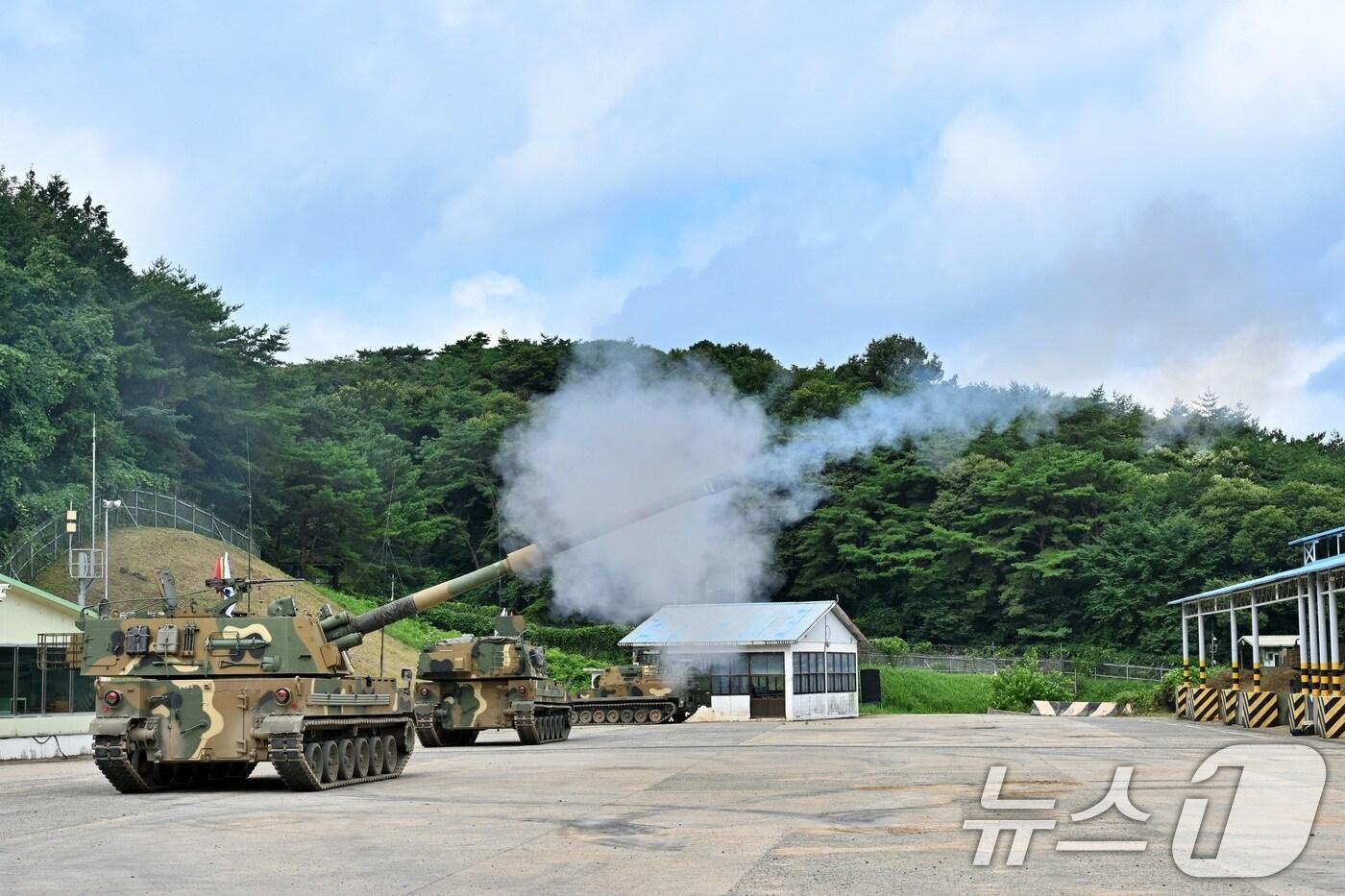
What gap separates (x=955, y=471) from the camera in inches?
2702

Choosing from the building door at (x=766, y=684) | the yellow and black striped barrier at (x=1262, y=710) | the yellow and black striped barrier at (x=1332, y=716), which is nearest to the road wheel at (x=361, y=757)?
the yellow and black striped barrier at (x=1332, y=716)

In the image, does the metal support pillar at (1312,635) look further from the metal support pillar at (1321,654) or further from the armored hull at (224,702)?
the armored hull at (224,702)

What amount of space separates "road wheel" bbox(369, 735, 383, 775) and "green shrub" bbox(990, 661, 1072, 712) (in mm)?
39381


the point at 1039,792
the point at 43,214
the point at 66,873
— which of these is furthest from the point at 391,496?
the point at 66,873

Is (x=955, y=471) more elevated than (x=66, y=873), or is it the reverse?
(x=955, y=471)

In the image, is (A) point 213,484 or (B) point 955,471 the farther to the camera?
(B) point 955,471

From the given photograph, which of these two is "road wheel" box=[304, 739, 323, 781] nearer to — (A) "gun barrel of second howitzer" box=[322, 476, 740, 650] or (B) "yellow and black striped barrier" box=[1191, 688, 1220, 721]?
(A) "gun barrel of second howitzer" box=[322, 476, 740, 650]

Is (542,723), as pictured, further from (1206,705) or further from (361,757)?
(1206,705)

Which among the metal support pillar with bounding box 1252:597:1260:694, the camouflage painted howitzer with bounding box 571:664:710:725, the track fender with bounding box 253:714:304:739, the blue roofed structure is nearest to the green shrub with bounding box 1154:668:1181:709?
the blue roofed structure

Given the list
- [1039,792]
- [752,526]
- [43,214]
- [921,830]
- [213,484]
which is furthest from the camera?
[43,214]

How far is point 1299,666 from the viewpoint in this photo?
138 feet

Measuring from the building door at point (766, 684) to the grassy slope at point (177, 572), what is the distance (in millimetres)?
12072

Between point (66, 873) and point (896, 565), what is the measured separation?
5839 centimetres

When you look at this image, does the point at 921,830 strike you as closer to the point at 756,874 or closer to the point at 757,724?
the point at 756,874
